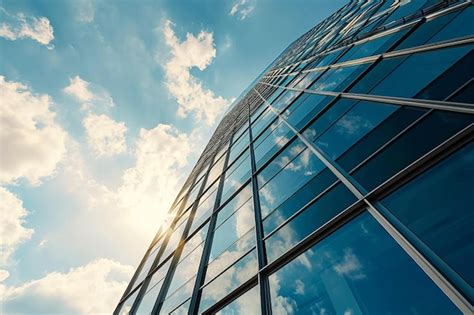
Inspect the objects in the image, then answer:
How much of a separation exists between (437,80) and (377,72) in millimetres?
2015

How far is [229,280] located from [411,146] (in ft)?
13.3

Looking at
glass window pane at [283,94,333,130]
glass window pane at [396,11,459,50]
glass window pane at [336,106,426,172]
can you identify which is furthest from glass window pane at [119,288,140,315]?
glass window pane at [396,11,459,50]

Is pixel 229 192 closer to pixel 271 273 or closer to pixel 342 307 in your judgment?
pixel 271 273

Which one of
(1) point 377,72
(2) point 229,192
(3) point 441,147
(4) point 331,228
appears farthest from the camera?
(2) point 229,192

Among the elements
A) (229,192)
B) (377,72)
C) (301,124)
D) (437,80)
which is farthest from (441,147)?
(229,192)

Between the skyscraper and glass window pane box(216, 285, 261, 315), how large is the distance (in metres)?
0.03

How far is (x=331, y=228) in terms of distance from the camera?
434cm

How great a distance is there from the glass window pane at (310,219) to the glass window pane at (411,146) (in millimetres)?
386

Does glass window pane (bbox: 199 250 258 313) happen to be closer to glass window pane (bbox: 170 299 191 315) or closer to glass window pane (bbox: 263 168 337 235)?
glass window pane (bbox: 170 299 191 315)

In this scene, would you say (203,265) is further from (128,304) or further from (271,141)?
(128,304)

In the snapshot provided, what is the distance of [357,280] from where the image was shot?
3.46 m

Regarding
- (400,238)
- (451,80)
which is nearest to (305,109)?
(451,80)

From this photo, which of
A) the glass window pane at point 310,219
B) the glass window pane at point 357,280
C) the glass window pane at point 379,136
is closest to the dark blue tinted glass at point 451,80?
the glass window pane at point 379,136

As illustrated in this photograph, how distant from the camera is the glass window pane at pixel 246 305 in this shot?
4557 mm
